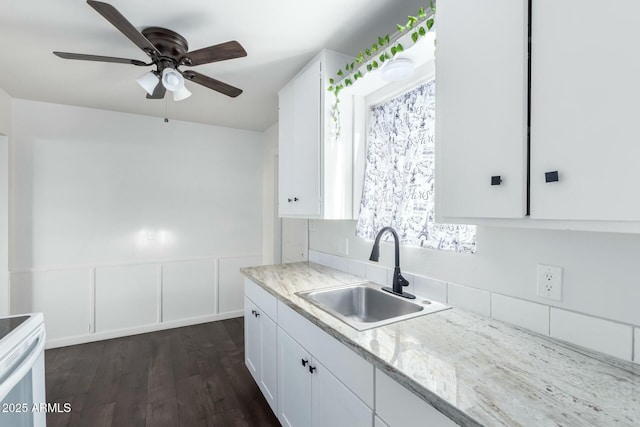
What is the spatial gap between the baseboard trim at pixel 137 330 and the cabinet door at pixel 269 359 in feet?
6.02

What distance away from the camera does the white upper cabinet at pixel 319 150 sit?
6.28ft

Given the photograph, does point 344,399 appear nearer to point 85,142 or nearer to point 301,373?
point 301,373

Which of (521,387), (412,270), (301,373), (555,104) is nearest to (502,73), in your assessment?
(555,104)

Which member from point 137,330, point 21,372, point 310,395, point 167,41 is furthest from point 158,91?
point 137,330

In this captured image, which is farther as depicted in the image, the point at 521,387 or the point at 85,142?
the point at 85,142

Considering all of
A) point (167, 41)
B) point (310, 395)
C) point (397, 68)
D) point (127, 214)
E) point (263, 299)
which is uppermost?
point (167, 41)

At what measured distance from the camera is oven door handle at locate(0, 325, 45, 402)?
0.96 metres

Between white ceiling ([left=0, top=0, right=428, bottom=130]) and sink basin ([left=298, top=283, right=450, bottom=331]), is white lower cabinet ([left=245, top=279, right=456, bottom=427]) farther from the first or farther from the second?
white ceiling ([left=0, top=0, right=428, bottom=130])

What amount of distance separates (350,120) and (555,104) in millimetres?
1311

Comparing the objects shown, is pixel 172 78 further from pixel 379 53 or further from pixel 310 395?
pixel 310 395

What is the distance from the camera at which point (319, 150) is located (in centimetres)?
193

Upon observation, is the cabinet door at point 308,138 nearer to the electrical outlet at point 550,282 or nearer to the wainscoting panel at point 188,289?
the electrical outlet at point 550,282

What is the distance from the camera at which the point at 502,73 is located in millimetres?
897

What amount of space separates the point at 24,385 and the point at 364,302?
156 cm
